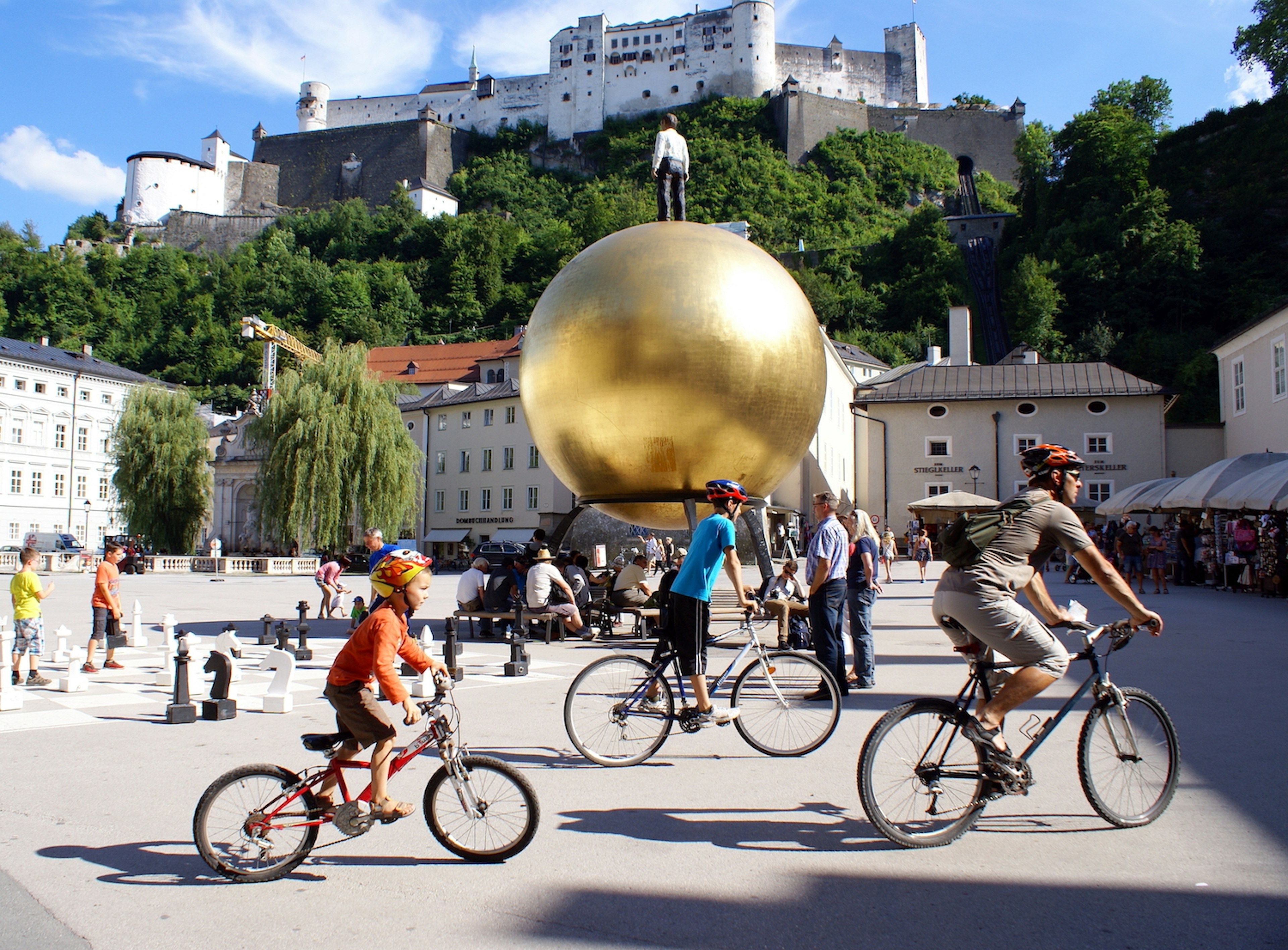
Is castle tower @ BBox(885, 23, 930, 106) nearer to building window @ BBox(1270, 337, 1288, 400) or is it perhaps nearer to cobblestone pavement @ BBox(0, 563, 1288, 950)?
building window @ BBox(1270, 337, 1288, 400)

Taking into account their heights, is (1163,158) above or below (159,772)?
above

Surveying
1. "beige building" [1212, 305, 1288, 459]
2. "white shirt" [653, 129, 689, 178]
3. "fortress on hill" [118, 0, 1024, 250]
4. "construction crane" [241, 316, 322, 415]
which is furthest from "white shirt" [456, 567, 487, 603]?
"fortress on hill" [118, 0, 1024, 250]

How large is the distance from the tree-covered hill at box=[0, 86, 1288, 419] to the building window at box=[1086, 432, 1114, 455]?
13.6 meters

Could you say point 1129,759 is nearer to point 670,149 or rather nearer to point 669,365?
point 669,365

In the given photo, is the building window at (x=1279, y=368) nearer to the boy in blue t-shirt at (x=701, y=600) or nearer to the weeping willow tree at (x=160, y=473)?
the boy in blue t-shirt at (x=701, y=600)

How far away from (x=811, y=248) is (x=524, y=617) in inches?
3474

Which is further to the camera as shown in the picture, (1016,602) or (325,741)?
(1016,602)

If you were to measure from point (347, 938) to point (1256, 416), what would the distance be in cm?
3734

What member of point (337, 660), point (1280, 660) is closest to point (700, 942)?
point (337, 660)

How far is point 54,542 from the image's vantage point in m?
62.8

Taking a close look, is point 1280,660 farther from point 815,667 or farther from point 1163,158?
point 1163,158

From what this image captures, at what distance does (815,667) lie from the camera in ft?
21.7

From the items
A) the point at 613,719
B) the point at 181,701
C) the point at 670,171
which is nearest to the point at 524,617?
the point at 181,701

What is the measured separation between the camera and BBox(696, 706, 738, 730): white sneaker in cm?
631
